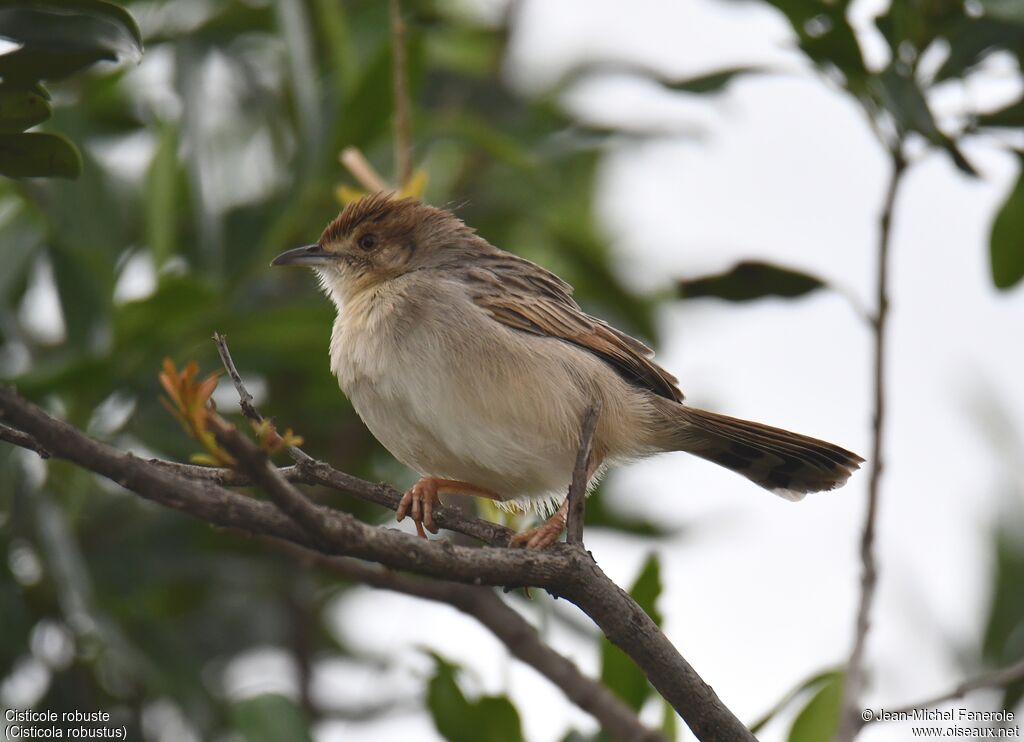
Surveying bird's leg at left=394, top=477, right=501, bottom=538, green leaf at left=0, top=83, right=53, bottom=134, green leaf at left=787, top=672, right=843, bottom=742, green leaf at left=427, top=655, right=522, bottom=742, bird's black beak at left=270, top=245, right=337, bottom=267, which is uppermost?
green leaf at left=0, top=83, right=53, bottom=134

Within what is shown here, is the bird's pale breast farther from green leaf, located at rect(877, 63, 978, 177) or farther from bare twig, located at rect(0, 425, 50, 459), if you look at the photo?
bare twig, located at rect(0, 425, 50, 459)

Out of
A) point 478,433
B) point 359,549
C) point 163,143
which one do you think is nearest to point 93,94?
point 163,143

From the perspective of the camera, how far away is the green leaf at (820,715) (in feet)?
12.8

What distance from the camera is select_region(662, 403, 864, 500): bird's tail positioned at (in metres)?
4.52

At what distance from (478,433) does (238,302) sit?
1.81 metres

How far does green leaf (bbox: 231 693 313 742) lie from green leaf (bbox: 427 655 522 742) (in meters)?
0.41

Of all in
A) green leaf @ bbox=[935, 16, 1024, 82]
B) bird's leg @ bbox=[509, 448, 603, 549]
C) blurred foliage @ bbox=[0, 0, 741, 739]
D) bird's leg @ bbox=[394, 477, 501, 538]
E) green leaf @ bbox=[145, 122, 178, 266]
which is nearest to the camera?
bird's leg @ bbox=[509, 448, 603, 549]

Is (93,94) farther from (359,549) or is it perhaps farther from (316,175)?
(359,549)

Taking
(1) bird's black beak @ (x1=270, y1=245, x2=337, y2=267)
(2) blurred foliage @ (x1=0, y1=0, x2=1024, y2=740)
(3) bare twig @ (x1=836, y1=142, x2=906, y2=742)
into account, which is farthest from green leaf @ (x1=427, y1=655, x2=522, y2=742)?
(1) bird's black beak @ (x1=270, y1=245, x2=337, y2=267)

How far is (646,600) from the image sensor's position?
400cm

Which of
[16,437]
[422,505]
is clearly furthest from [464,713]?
[16,437]

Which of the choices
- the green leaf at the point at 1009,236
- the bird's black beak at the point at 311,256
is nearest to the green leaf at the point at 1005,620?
the green leaf at the point at 1009,236

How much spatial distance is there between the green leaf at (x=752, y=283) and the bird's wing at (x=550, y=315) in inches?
16.1

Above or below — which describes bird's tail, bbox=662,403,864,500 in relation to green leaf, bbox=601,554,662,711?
above
